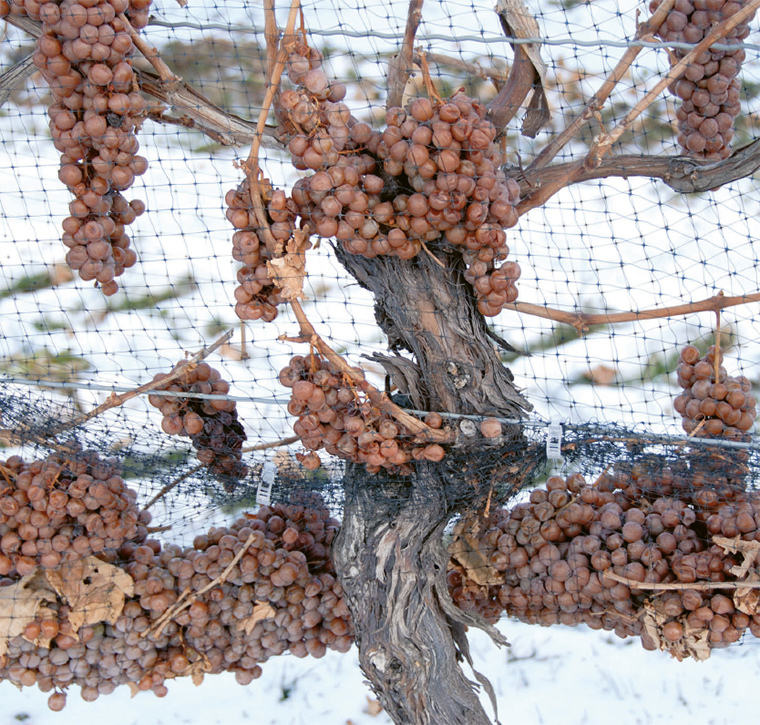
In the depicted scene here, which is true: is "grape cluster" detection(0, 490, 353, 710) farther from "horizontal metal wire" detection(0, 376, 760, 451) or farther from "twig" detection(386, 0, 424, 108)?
"twig" detection(386, 0, 424, 108)

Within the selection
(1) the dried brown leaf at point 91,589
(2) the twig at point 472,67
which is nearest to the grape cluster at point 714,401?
(2) the twig at point 472,67

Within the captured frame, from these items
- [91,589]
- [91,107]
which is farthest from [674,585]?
[91,107]

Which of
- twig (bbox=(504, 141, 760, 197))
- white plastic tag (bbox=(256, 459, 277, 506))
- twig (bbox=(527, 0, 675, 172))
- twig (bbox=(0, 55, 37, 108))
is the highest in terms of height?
twig (bbox=(0, 55, 37, 108))

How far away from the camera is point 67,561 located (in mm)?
979

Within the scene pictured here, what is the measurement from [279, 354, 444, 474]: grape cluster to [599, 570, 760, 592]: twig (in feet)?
0.81

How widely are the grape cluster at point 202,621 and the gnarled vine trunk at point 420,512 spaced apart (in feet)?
0.23

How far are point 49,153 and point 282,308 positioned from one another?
22.3 inches

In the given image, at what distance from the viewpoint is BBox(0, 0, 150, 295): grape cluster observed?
0.76m

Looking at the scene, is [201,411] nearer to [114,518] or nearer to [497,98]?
[114,518]

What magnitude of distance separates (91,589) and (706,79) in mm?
948

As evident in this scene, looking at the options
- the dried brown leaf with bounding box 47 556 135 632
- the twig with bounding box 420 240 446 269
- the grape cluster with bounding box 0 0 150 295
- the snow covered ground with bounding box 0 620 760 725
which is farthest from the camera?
the snow covered ground with bounding box 0 620 760 725

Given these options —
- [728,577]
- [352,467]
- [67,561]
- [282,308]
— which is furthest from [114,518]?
[728,577]

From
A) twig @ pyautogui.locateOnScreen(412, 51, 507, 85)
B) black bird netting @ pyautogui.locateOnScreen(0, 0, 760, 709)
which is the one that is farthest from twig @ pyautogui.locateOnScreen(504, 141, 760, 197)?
twig @ pyautogui.locateOnScreen(412, 51, 507, 85)

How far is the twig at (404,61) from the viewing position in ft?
2.69
